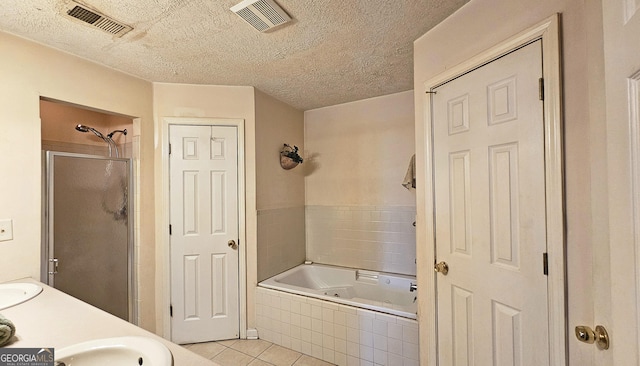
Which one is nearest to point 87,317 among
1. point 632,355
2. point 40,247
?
point 40,247

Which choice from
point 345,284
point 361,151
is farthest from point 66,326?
point 361,151

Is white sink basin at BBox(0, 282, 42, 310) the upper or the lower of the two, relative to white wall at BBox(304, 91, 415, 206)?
lower

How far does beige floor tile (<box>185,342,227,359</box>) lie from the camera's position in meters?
2.32

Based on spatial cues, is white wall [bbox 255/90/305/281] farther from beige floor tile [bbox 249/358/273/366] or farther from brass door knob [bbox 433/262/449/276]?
brass door knob [bbox 433/262/449/276]

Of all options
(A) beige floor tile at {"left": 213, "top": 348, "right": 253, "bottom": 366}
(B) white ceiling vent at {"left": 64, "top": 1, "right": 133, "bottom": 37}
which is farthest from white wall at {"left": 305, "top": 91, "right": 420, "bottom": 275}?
(B) white ceiling vent at {"left": 64, "top": 1, "right": 133, "bottom": 37}

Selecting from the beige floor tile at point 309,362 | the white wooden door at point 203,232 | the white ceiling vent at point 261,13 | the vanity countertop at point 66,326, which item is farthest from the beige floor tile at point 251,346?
the white ceiling vent at point 261,13

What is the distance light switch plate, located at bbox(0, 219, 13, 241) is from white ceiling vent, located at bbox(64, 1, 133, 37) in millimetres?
1272

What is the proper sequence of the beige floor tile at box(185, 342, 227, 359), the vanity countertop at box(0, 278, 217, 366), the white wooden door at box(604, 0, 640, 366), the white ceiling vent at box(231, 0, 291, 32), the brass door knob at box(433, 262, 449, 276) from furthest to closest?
the beige floor tile at box(185, 342, 227, 359), the brass door knob at box(433, 262, 449, 276), the white ceiling vent at box(231, 0, 291, 32), the vanity countertop at box(0, 278, 217, 366), the white wooden door at box(604, 0, 640, 366)

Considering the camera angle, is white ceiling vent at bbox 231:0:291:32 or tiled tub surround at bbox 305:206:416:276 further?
tiled tub surround at bbox 305:206:416:276

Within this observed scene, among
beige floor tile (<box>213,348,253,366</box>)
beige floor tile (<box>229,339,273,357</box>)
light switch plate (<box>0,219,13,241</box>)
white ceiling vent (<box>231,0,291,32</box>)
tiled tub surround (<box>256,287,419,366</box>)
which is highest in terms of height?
white ceiling vent (<box>231,0,291,32</box>)

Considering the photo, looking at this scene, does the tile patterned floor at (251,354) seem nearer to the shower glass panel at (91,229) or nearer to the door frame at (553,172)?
the shower glass panel at (91,229)

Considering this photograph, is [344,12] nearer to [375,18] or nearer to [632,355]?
[375,18]

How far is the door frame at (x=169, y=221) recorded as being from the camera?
244 cm

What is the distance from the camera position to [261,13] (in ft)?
4.95
